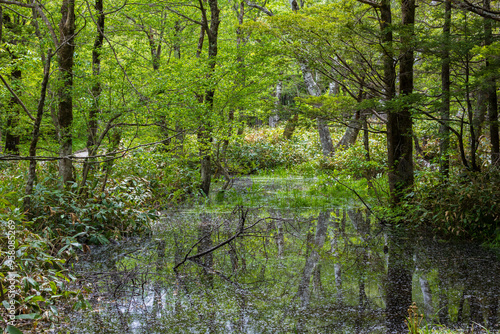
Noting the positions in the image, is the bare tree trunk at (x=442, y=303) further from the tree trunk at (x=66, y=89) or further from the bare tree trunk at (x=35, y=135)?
the tree trunk at (x=66, y=89)

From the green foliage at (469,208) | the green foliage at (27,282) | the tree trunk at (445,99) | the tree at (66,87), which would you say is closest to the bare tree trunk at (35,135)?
the green foliage at (27,282)

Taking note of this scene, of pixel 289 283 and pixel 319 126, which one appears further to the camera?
pixel 319 126

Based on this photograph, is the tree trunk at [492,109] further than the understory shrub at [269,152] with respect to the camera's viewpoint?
No

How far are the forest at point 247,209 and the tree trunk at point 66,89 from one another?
0.02 meters

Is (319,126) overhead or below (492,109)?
overhead

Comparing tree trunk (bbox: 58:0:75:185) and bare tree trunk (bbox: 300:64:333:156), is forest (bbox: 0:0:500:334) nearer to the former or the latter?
tree trunk (bbox: 58:0:75:185)

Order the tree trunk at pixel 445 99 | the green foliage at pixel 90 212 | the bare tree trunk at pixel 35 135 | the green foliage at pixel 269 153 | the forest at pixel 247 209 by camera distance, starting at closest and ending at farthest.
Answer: the forest at pixel 247 209, the bare tree trunk at pixel 35 135, the green foliage at pixel 90 212, the tree trunk at pixel 445 99, the green foliage at pixel 269 153

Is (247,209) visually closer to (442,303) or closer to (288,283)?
(288,283)

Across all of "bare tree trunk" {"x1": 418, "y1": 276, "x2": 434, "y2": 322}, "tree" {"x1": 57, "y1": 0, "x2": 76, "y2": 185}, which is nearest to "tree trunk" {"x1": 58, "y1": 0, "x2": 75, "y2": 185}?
"tree" {"x1": 57, "y1": 0, "x2": 76, "y2": 185}

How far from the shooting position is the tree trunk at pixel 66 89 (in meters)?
5.62

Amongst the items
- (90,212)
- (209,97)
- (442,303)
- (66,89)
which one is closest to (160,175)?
(209,97)

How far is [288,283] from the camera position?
13.5ft

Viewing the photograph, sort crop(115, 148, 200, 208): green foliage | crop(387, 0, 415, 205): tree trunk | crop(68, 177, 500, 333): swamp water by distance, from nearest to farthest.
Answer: crop(68, 177, 500, 333): swamp water, crop(387, 0, 415, 205): tree trunk, crop(115, 148, 200, 208): green foliage

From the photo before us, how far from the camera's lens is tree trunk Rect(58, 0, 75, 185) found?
562 cm
